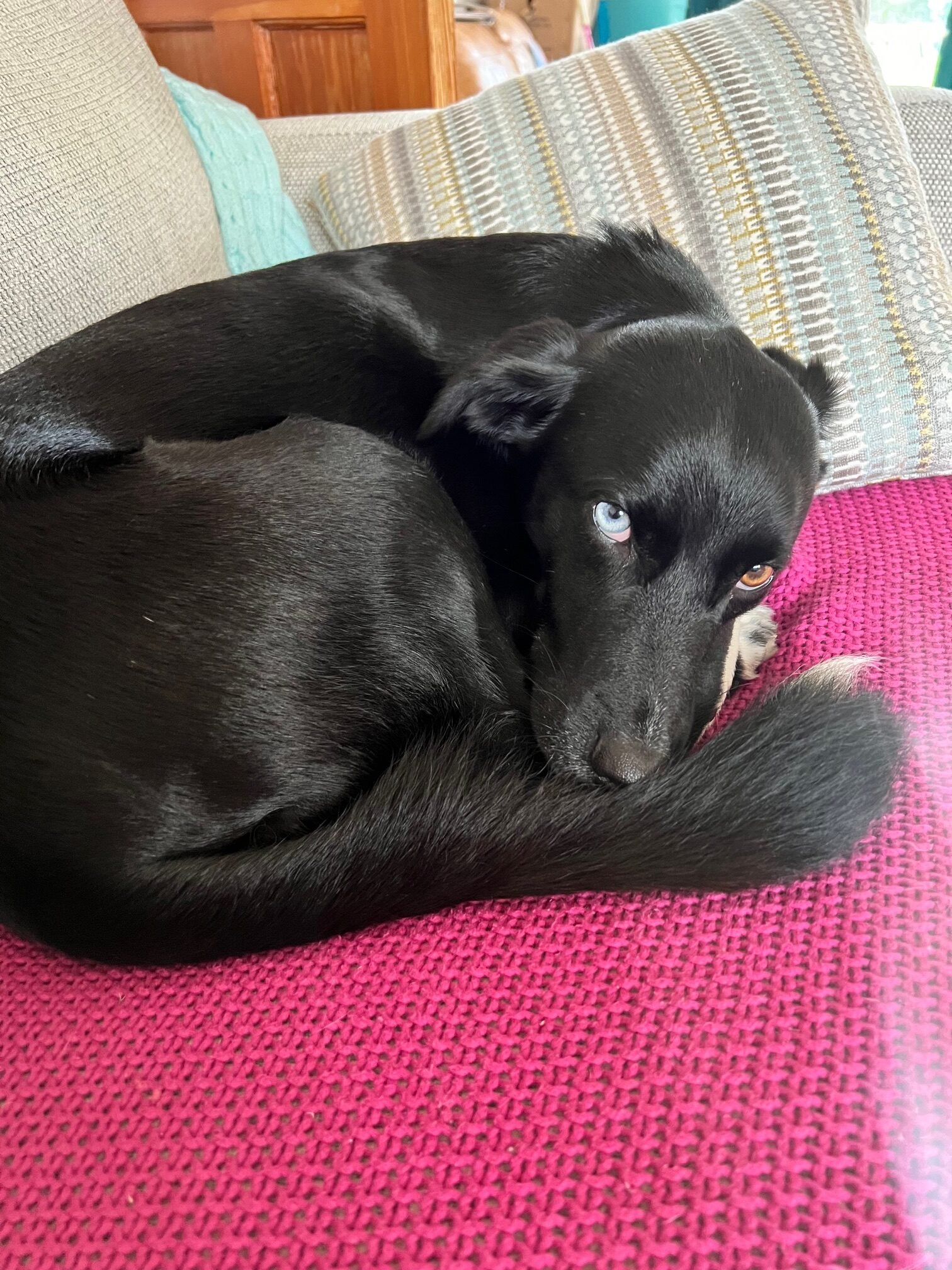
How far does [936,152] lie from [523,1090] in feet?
6.08

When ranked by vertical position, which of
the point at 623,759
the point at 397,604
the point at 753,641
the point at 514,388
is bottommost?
the point at 753,641

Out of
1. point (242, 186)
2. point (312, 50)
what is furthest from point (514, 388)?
point (312, 50)

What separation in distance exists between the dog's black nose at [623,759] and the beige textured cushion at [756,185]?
2.44 ft

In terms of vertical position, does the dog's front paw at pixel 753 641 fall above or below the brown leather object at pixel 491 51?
below

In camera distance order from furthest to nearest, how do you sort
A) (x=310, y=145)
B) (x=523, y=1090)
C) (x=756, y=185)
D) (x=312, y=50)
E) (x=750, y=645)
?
(x=312, y=50) < (x=310, y=145) < (x=756, y=185) < (x=750, y=645) < (x=523, y=1090)

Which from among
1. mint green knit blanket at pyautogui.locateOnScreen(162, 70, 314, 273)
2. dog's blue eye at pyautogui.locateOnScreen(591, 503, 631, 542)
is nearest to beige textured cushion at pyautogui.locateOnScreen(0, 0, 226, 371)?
mint green knit blanket at pyautogui.locateOnScreen(162, 70, 314, 273)

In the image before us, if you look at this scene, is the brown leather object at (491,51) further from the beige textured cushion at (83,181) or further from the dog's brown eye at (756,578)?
the dog's brown eye at (756,578)

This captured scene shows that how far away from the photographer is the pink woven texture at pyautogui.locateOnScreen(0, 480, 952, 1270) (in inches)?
20.1

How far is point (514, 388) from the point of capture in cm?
101

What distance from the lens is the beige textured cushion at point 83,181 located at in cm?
112

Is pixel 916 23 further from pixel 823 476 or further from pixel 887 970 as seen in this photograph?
pixel 887 970

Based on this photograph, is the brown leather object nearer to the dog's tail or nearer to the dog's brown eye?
the dog's brown eye

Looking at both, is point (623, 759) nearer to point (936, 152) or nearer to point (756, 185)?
point (756, 185)

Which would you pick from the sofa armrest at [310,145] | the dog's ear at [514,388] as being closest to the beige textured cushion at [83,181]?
the sofa armrest at [310,145]
